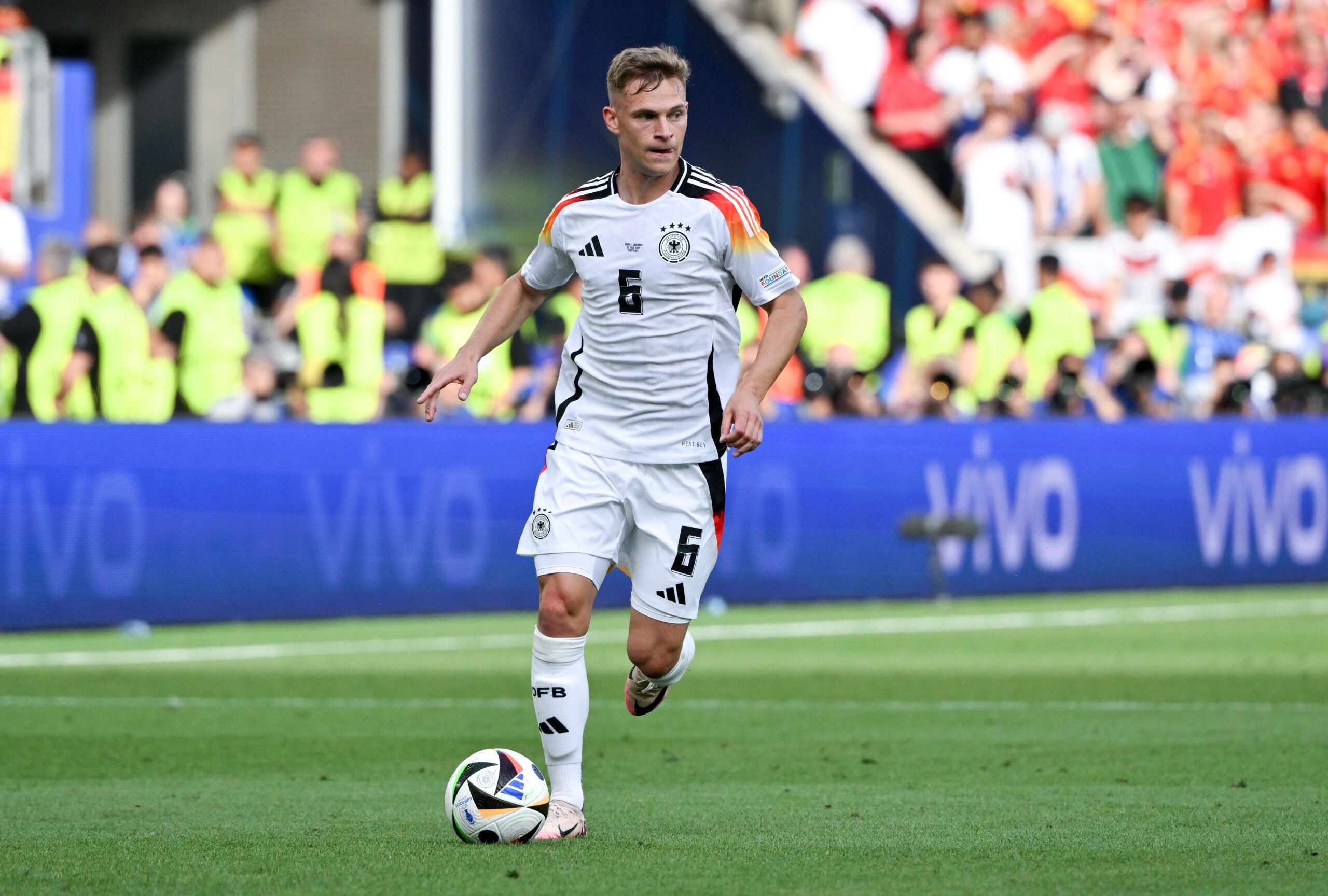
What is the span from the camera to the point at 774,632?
42.6 feet

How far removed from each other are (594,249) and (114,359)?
866 centimetres

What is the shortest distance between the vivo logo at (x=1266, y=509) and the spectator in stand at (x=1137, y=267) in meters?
3.89

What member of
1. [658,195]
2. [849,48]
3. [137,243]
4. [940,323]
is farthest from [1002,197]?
[658,195]

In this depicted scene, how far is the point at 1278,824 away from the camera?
6.14 meters

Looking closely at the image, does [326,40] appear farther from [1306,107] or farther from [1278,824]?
[1278,824]

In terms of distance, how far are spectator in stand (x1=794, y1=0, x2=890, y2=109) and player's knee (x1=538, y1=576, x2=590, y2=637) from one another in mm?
16845

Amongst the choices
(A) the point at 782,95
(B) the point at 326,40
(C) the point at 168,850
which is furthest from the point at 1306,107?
(C) the point at 168,850

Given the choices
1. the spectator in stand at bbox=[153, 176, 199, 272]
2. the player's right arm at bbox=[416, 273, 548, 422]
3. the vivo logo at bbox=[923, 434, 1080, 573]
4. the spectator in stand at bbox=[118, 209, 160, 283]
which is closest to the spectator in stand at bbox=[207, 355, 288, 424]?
the spectator in stand at bbox=[118, 209, 160, 283]

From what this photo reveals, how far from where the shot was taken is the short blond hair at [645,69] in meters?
6.02

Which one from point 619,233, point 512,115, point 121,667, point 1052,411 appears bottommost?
point 121,667

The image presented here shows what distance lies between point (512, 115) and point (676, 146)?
14955mm

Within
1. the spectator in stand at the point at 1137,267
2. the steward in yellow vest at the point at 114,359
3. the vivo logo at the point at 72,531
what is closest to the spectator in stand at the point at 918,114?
the spectator in stand at the point at 1137,267

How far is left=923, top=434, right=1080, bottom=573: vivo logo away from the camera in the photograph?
14867 millimetres

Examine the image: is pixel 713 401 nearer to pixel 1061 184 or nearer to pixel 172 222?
pixel 172 222
